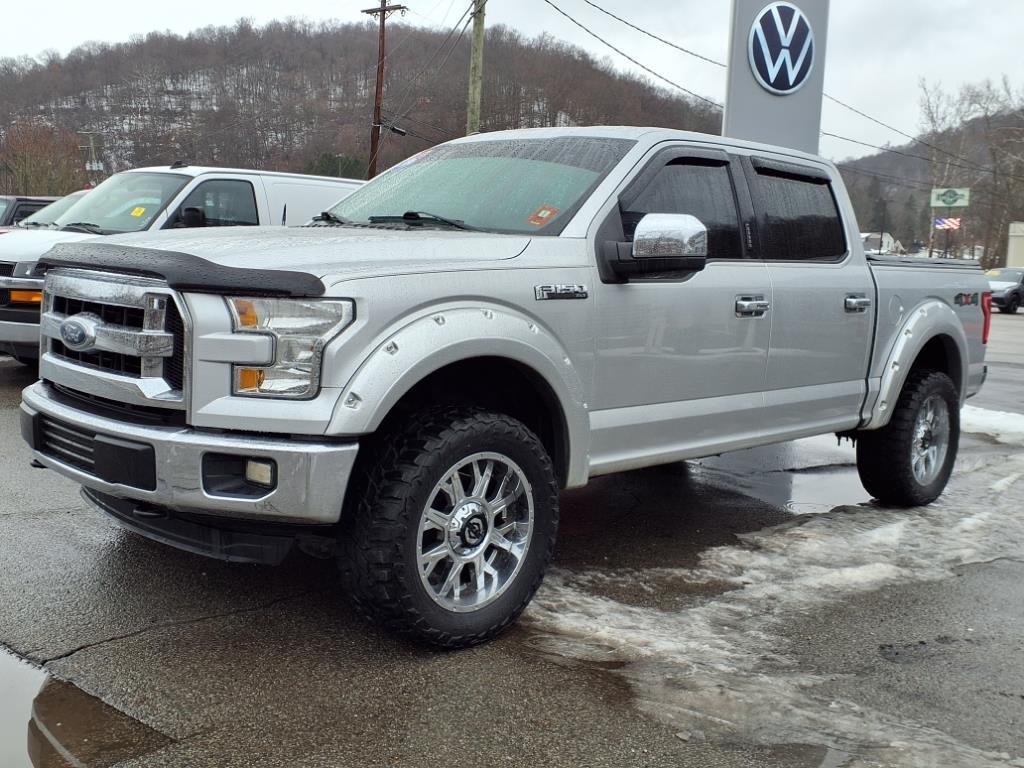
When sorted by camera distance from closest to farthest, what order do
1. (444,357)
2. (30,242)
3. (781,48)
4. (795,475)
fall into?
1. (444,357)
2. (795,475)
3. (30,242)
4. (781,48)

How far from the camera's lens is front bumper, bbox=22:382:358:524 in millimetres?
3049

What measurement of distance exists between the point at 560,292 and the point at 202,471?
57.5 inches

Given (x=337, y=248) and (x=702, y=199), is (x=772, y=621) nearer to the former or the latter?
(x=702, y=199)

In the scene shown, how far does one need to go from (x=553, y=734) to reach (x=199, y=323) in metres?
1.63

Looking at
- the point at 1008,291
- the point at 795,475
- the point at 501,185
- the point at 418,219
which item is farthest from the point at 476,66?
the point at 1008,291

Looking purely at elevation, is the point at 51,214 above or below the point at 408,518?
above

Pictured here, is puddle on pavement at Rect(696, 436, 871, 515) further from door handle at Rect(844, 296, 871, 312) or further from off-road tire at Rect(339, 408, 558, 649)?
off-road tire at Rect(339, 408, 558, 649)

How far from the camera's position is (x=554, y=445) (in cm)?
392

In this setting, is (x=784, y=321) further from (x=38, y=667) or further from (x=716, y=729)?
(x=38, y=667)

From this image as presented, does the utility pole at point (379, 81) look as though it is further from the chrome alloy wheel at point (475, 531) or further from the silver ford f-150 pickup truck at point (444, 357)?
the chrome alloy wheel at point (475, 531)

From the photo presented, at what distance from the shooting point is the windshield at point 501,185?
414 centimetres

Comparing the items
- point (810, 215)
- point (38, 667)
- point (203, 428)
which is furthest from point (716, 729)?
point (810, 215)

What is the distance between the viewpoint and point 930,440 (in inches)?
238

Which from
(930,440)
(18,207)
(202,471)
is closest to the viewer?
(202,471)
